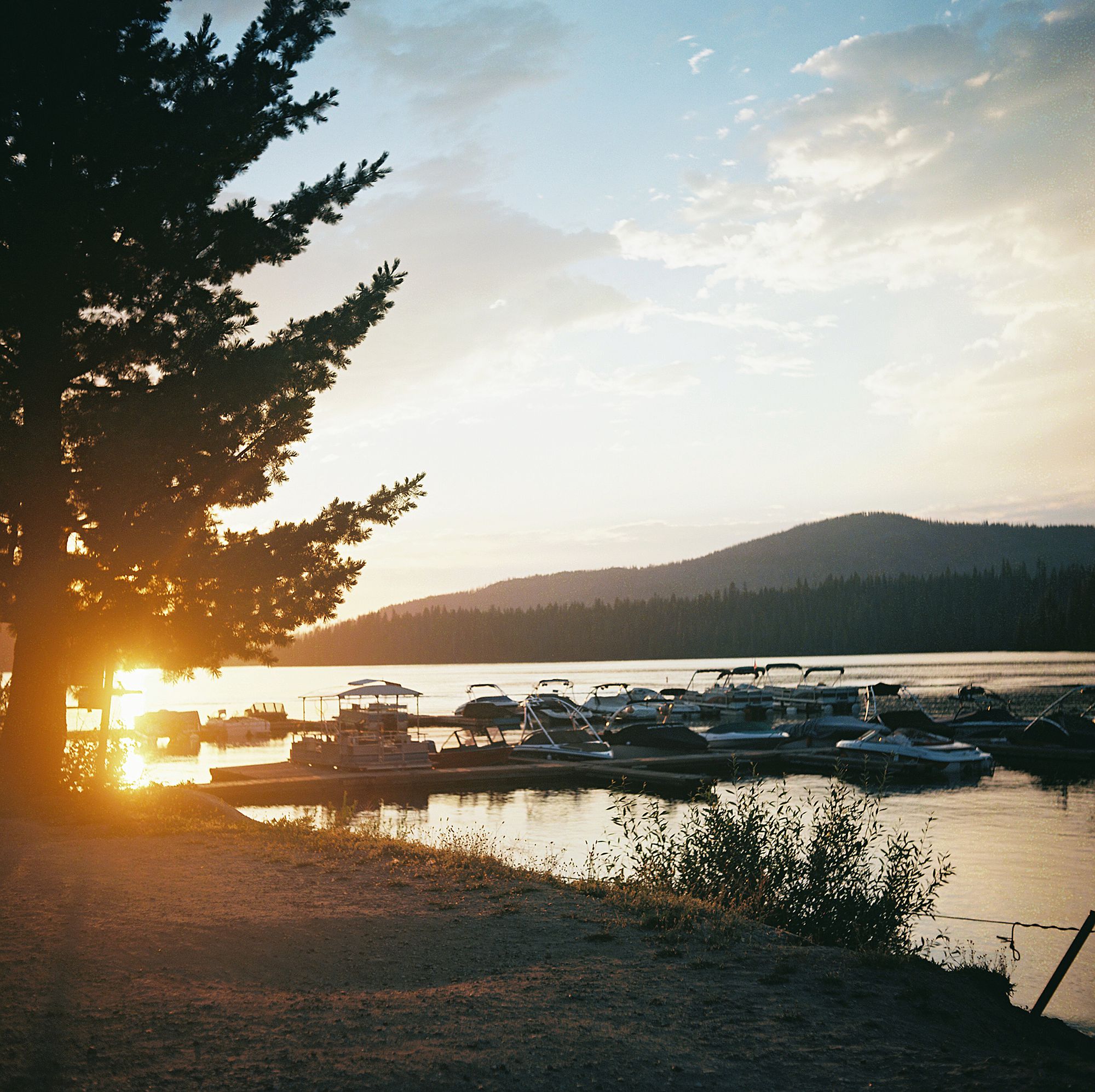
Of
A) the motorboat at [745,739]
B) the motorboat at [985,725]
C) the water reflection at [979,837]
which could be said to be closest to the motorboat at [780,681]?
the motorboat at [985,725]

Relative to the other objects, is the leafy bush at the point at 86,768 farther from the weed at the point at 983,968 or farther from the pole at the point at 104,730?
the weed at the point at 983,968

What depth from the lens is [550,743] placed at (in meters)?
39.1

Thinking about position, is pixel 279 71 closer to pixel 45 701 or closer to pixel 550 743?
pixel 45 701

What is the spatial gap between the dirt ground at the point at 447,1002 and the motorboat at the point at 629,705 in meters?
48.5

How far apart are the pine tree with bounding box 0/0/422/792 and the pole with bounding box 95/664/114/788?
0.76 m

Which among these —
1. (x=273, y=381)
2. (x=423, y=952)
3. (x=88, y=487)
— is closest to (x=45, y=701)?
(x=88, y=487)

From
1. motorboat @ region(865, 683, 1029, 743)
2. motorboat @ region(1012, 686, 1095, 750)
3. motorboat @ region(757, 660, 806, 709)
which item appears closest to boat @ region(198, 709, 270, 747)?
motorboat @ region(757, 660, 806, 709)

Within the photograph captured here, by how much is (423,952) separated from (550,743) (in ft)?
104

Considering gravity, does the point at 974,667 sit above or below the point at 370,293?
below

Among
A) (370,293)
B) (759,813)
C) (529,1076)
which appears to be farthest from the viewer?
(370,293)

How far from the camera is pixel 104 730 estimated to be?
60.2 ft

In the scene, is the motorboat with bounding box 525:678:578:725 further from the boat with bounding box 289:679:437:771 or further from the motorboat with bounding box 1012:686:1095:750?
the motorboat with bounding box 1012:686:1095:750

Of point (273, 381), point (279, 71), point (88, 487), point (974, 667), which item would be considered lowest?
point (974, 667)

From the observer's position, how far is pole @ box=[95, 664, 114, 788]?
17.2 m
